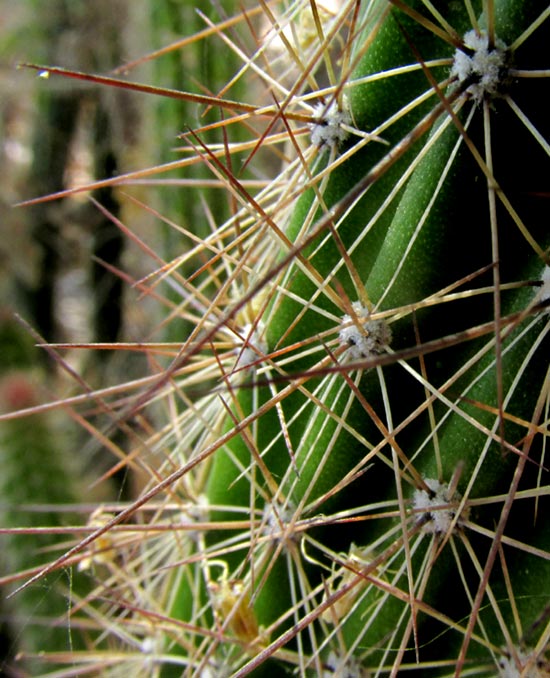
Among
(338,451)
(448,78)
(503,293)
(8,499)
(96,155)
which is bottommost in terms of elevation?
(8,499)

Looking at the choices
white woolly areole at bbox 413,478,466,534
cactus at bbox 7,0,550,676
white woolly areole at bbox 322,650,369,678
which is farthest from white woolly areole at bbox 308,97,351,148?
white woolly areole at bbox 322,650,369,678

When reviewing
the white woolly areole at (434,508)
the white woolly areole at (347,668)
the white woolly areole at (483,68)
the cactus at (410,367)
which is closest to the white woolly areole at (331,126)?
the cactus at (410,367)

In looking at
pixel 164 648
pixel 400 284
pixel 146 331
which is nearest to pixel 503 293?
pixel 400 284

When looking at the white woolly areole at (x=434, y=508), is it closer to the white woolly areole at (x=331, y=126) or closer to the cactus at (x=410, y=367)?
the cactus at (x=410, y=367)

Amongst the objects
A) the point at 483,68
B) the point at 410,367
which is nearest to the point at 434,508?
the point at 410,367

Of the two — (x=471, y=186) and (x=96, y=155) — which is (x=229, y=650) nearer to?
(x=471, y=186)

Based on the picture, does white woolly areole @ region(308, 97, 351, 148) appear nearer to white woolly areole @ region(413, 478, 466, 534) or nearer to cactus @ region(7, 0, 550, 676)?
cactus @ region(7, 0, 550, 676)

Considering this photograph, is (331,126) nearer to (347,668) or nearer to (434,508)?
(434,508)

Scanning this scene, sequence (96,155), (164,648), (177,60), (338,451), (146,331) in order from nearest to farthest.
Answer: (338,451) → (164,648) → (177,60) → (146,331) → (96,155)
